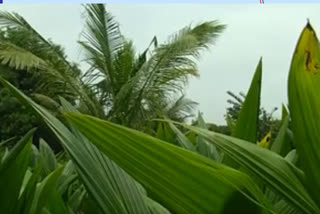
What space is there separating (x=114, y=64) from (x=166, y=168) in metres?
7.99

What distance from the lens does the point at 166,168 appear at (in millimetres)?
426

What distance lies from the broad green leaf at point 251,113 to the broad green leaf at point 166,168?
0.36 feet

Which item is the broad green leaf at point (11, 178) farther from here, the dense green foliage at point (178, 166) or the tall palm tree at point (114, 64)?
the tall palm tree at point (114, 64)

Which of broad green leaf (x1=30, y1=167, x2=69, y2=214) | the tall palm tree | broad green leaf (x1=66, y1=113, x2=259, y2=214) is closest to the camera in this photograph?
broad green leaf (x1=66, y1=113, x2=259, y2=214)

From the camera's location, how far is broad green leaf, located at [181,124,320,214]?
451mm

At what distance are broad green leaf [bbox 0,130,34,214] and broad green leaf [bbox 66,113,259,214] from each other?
0.32ft

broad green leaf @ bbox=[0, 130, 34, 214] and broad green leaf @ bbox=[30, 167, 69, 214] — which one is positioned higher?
broad green leaf @ bbox=[0, 130, 34, 214]

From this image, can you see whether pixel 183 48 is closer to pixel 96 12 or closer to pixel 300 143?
pixel 96 12

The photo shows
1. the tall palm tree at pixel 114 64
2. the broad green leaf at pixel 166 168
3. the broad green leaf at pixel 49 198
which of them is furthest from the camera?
the tall palm tree at pixel 114 64

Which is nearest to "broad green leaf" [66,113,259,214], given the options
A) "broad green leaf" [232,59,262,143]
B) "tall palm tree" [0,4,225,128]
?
"broad green leaf" [232,59,262,143]

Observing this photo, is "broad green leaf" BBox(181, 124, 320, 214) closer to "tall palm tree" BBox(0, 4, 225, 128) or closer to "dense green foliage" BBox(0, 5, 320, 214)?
"dense green foliage" BBox(0, 5, 320, 214)

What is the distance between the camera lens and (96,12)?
838 centimetres

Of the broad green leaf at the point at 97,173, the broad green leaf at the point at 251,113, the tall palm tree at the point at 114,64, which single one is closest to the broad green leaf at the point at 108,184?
the broad green leaf at the point at 97,173

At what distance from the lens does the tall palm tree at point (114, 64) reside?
8312mm
